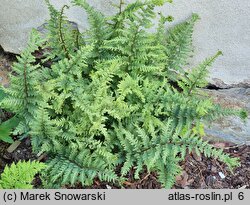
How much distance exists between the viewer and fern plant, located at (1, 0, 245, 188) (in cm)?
360

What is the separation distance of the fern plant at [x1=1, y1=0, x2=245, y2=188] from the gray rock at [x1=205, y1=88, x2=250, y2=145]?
438 millimetres

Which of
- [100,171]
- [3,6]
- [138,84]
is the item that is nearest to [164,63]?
[138,84]

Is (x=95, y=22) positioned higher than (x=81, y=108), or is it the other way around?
(x=95, y=22)

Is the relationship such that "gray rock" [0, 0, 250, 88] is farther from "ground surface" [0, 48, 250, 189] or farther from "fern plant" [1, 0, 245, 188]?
"ground surface" [0, 48, 250, 189]

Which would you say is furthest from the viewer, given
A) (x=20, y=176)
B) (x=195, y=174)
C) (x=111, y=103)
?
(x=195, y=174)

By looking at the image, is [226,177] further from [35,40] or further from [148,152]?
[35,40]

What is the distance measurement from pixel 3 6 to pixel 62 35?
0.86 metres

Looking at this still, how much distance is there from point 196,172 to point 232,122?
2.23 feet

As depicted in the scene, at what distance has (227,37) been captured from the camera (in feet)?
14.1

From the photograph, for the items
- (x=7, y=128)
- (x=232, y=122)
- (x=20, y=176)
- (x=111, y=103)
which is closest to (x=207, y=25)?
(x=232, y=122)

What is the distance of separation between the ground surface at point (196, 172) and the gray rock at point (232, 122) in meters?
0.08

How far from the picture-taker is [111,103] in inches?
146

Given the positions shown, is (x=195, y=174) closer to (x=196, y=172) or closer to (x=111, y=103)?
(x=196, y=172)

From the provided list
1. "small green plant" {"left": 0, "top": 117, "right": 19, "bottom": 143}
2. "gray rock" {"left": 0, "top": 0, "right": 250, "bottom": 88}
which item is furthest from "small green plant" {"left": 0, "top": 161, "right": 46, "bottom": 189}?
"gray rock" {"left": 0, "top": 0, "right": 250, "bottom": 88}
